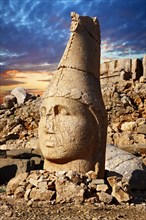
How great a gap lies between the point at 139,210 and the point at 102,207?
608mm

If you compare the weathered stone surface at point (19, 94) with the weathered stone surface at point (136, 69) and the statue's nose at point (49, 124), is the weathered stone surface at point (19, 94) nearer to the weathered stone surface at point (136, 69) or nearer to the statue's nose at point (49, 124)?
the weathered stone surface at point (136, 69)

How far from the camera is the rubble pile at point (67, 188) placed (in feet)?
18.3

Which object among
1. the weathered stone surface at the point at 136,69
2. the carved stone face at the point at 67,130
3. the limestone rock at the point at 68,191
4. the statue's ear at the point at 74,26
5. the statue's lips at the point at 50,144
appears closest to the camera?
the limestone rock at the point at 68,191

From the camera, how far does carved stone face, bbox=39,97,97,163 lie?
6371mm

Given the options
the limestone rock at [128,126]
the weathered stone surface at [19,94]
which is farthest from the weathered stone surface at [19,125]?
the limestone rock at [128,126]

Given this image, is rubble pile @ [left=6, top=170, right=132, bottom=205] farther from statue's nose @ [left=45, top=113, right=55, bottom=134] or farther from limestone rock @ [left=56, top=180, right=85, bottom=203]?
statue's nose @ [left=45, top=113, right=55, bottom=134]

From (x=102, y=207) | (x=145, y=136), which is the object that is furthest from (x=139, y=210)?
(x=145, y=136)

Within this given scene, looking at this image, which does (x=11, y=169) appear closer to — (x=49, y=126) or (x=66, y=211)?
(x=49, y=126)

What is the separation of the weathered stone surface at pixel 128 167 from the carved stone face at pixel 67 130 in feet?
7.52

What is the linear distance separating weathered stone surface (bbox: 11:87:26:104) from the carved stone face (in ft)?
58.1

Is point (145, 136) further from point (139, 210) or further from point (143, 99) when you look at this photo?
point (139, 210)

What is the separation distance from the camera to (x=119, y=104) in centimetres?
2009

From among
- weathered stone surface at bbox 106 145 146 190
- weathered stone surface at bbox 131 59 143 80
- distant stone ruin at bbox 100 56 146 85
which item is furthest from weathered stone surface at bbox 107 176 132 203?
weathered stone surface at bbox 131 59 143 80

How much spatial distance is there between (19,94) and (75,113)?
62.7 feet
